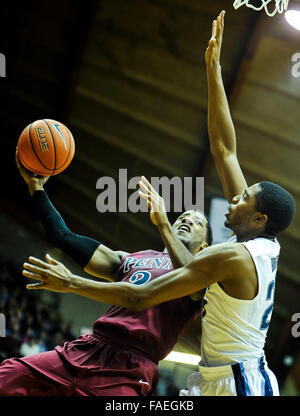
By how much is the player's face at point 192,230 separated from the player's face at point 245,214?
68cm

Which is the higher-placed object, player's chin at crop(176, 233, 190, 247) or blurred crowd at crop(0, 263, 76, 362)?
player's chin at crop(176, 233, 190, 247)

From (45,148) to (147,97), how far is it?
228 inches

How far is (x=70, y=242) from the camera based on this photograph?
11.7 ft

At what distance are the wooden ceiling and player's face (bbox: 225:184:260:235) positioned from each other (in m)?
5.02

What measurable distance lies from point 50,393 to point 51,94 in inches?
333

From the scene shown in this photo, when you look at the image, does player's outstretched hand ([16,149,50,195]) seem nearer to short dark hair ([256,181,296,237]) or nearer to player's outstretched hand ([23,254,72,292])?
player's outstretched hand ([23,254,72,292])

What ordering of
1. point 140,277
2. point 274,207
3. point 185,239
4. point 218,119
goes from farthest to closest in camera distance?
point 185,239 → point 218,119 → point 140,277 → point 274,207

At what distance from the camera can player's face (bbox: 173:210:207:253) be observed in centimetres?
382

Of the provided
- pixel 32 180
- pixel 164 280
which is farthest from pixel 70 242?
pixel 164 280

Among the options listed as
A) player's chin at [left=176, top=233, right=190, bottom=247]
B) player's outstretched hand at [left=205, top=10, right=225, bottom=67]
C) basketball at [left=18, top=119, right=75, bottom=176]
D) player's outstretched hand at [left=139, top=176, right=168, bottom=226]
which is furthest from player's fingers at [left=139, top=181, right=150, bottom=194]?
player's outstretched hand at [left=205, top=10, right=225, bottom=67]

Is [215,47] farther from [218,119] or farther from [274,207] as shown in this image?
[274,207]

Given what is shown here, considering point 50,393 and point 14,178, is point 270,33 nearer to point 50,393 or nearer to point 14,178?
point 50,393

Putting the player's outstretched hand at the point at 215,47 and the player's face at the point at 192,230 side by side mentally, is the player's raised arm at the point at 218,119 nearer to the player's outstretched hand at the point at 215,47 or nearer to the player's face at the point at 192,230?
the player's outstretched hand at the point at 215,47

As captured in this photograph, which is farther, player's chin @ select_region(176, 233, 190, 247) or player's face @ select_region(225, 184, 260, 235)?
player's chin @ select_region(176, 233, 190, 247)
